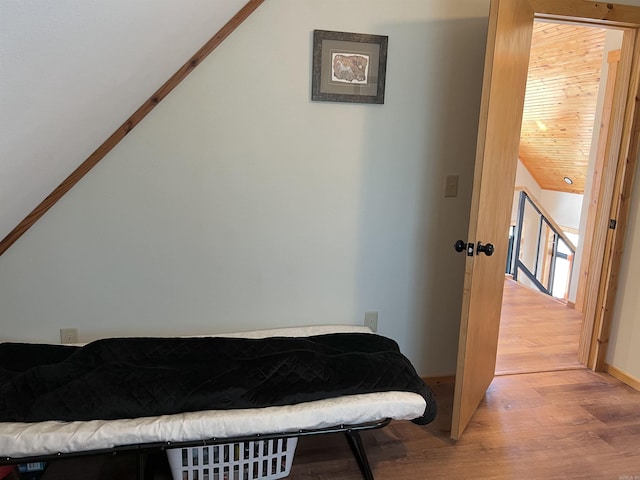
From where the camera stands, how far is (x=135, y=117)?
1926mm

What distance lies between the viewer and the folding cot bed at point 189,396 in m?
1.42

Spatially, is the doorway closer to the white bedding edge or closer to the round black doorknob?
the round black doorknob

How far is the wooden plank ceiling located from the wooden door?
1447mm

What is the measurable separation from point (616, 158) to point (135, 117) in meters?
2.59

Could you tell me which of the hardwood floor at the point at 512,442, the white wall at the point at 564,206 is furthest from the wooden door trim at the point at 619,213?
the white wall at the point at 564,206

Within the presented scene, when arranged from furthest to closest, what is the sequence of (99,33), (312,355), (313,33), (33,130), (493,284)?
(493,284)
(313,33)
(312,355)
(33,130)
(99,33)

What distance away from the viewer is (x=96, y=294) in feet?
6.86

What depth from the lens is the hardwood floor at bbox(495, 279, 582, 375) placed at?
9.27 feet

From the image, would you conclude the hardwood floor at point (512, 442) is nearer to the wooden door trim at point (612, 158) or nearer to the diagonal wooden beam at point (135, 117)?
the wooden door trim at point (612, 158)

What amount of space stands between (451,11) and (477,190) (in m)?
0.96

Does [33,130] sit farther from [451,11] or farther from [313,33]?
[451,11]

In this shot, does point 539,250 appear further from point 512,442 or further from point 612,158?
point 512,442

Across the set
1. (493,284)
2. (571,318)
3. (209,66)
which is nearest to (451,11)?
(209,66)

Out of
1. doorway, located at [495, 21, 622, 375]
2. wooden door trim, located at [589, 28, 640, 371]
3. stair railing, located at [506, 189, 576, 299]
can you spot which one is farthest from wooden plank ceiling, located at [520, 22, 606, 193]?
wooden door trim, located at [589, 28, 640, 371]
